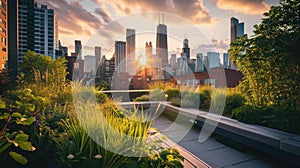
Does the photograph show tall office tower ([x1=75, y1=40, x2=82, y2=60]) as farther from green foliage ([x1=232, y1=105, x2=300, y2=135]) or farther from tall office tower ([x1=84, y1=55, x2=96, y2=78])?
green foliage ([x1=232, y1=105, x2=300, y2=135])

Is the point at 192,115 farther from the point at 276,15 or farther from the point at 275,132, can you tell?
the point at 276,15

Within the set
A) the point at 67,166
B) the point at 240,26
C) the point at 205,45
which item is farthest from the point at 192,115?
the point at 240,26

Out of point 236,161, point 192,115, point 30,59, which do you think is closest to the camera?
point 236,161

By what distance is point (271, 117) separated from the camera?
9.01ft

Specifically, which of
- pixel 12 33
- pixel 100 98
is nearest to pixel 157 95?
pixel 100 98

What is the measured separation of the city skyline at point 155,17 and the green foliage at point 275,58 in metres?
0.85

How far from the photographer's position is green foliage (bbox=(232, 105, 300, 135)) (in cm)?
250

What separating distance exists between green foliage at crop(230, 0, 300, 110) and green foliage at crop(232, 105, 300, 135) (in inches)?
9.1

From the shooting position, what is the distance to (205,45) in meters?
5.29

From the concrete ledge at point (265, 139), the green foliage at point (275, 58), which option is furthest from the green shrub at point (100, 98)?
the green foliage at point (275, 58)

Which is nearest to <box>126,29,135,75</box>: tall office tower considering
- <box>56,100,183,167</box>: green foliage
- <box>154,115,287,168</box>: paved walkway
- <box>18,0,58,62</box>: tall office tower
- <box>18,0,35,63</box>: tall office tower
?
<box>154,115,287,168</box>: paved walkway

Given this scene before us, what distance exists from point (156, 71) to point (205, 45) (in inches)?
473

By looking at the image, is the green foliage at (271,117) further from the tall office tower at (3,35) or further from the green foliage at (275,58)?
the tall office tower at (3,35)

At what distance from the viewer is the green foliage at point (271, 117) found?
8.21 feet
